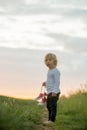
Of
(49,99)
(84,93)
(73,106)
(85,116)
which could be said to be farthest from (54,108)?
(84,93)

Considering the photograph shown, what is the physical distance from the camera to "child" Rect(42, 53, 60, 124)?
1355cm

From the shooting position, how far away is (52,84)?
13672mm

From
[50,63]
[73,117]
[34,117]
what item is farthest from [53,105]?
[73,117]

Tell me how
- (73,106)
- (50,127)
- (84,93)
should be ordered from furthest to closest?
(84,93) < (73,106) < (50,127)

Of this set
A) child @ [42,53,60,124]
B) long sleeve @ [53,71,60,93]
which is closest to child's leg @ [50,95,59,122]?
child @ [42,53,60,124]

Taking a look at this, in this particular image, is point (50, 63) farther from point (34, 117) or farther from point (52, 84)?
point (34, 117)

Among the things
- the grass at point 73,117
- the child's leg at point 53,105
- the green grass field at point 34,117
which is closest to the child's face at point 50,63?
the child's leg at point 53,105

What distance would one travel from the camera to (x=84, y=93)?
2186cm

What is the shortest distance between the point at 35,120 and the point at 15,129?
13.1ft

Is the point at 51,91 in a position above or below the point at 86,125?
above

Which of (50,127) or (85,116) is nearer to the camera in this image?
(50,127)

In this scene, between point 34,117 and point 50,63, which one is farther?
point 34,117

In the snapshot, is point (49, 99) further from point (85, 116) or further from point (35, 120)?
point (85, 116)

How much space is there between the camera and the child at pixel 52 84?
44.5 feet
